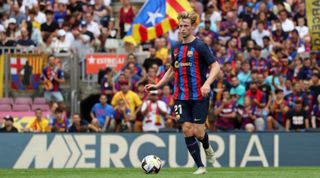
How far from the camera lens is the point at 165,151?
834 inches

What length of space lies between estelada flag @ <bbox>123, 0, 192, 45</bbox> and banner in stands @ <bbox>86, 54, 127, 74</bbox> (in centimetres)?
108

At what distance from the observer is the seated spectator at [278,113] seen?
77.3 ft

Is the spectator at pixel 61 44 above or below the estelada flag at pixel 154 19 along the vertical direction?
below

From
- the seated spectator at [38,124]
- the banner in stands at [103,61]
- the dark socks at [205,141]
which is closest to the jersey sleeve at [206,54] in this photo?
the dark socks at [205,141]

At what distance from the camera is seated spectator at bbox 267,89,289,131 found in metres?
23.5

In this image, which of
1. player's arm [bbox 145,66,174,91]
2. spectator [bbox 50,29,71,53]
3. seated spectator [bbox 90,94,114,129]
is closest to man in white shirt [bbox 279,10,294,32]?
spectator [bbox 50,29,71,53]

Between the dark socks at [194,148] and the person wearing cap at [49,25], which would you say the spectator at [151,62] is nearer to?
the person wearing cap at [49,25]

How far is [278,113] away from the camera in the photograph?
23.7m

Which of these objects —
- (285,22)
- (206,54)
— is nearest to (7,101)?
(285,22)

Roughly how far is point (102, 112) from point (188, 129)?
9.13 m

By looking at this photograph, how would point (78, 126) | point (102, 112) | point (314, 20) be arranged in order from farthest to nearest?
point (102, 112), point (78, 126), point (314, 20)

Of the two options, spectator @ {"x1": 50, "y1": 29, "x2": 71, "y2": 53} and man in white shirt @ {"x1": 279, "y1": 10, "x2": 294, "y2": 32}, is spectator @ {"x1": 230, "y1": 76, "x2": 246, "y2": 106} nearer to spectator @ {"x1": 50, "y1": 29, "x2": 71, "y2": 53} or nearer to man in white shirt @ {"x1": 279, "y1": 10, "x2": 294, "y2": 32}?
man in white shirt @ {"x1": 279, "y1": 10, "x2": 294, "y2": 32}

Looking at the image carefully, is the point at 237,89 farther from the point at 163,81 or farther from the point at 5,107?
the point at 163,81

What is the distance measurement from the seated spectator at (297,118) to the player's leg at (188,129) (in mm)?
→ 8936
